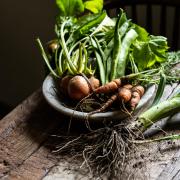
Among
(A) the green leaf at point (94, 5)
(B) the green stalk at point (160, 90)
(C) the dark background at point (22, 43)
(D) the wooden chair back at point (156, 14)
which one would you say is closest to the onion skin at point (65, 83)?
(B) the green stalk at point (160, 90)

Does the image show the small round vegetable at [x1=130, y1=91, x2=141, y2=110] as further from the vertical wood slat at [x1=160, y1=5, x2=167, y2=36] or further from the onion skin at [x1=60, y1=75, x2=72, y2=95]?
the vertical wood slat at [x1=160, y1=5, x2=167, y2=36]

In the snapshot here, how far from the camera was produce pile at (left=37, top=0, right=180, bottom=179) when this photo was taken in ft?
3.10

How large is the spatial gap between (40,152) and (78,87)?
0.17 m

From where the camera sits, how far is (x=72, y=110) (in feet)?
3.28

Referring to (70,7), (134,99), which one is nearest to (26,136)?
(134,99)

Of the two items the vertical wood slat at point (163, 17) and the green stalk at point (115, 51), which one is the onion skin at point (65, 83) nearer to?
the green stalk at point (115, 51)

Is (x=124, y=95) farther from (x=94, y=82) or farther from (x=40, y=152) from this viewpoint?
(x=40, y=152)

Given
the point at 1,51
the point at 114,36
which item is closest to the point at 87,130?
the point at 114,36

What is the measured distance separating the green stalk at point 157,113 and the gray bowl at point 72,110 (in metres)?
0.03

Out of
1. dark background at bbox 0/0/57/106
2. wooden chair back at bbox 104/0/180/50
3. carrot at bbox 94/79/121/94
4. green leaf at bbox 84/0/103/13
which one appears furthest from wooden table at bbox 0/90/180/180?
dark background at bbox 0/0/57/106

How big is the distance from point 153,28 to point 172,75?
0.62 meters

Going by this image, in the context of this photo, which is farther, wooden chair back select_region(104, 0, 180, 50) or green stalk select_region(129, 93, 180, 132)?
wooden chair back select_region(104, 0, 180, 50)

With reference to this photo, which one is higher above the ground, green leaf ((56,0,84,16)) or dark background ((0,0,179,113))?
green leaf ((56,0,84,16))

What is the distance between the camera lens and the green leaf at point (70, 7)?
1.26 m
